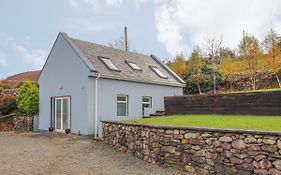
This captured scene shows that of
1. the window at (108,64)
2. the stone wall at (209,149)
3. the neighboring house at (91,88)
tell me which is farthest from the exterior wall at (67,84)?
the stone wall at (209,149)

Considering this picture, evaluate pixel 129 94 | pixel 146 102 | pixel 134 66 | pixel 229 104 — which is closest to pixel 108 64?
pixel 129 94

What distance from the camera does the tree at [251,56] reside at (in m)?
27.6

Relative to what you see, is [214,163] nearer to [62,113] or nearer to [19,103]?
→ [62,113]

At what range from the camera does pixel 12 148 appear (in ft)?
42.8

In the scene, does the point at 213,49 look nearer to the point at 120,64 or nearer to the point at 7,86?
the point at 120,64

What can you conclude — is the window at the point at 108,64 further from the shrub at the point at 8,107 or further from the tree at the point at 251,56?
the tree at the point at 251,56

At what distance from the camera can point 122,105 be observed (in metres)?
19.3

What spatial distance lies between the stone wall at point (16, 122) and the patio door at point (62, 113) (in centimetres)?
333

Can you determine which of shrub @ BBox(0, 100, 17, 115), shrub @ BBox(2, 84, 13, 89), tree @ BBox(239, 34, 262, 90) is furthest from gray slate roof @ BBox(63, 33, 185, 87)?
shrub @ BBox(2, 84, 13, 89)

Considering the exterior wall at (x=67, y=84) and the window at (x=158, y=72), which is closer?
the exterior wall at (x=67, y=84)

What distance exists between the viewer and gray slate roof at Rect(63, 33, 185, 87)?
58.9ft

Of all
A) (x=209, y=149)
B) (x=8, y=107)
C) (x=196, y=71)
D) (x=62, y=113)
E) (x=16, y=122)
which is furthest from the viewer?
(x=196, y=71)

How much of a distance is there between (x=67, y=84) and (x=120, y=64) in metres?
4.20

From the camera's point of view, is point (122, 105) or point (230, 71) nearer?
point (122, 105)
